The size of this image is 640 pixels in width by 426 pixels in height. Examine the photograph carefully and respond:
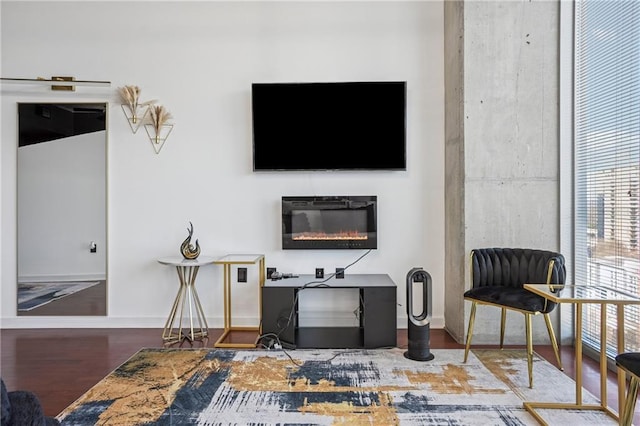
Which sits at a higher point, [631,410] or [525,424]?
[631,410]

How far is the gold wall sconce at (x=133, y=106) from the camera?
12.2ft

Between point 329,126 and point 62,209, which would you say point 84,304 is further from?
point 329,126

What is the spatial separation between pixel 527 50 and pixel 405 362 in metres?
2.89

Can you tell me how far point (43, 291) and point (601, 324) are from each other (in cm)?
478

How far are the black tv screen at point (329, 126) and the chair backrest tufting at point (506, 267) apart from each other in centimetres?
121

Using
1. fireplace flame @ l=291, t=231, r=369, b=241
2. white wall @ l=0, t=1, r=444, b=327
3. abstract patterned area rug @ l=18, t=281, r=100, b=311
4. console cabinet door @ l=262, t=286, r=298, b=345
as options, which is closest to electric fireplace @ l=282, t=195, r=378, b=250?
fireplace flame @ l=291, t=231, r=369, b=241

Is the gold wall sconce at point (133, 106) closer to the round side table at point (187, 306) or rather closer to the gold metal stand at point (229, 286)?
the round side table at point (187, 306)

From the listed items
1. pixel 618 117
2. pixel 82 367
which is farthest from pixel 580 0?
pixel 82 367

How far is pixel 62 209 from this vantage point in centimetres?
382

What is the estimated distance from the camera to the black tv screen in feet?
12.1

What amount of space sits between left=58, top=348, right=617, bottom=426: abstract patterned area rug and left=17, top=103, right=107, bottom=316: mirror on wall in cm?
133

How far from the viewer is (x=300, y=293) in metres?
3.76

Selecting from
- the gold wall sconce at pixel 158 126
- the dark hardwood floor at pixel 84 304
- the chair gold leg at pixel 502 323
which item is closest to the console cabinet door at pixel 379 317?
the chair gold leg at pixel 502 323

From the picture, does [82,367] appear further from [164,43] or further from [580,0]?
[580,0]
